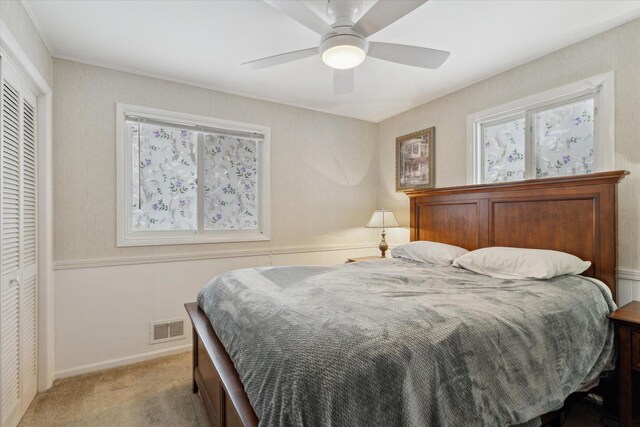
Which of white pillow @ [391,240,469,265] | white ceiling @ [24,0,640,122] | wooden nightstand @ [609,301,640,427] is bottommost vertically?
wooden nightstand @ [609,301,640,427]

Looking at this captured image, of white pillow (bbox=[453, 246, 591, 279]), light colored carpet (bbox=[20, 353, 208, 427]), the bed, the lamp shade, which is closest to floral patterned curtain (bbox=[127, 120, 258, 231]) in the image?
the bed

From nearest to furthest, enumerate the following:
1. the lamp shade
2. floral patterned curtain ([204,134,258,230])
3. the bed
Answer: the bed
floral patterned curtain ([204,134,258,230])
the lamp shade

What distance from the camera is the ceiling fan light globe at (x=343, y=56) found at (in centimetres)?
179

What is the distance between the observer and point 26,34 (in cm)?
201

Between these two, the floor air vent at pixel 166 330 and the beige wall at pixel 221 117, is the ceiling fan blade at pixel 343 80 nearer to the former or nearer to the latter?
the beige wall at pixel 221 117

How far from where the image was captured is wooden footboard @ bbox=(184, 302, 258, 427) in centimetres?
118

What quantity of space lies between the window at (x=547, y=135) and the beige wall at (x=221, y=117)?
5.06 feet

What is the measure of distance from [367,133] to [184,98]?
2.32 m

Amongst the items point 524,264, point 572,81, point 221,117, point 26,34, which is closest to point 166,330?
point 221,117

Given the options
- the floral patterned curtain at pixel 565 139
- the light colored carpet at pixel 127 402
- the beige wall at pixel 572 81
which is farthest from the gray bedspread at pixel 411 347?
the floral patterned curtain at pixel 565 139

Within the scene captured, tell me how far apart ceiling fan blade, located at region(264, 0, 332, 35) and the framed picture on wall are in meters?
2.21

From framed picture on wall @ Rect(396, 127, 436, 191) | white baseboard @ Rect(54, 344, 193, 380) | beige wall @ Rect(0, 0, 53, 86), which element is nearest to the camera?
beige wall @ Rect(0, 0, 53, 86)

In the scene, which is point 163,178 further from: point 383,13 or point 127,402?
point 383,13

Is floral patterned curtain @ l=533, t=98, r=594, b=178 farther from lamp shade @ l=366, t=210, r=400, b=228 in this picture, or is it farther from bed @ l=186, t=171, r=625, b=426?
lamp shade @ l=366, t=210, r=400, b=228
